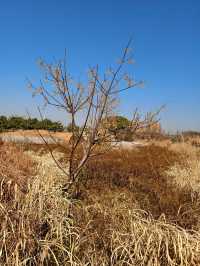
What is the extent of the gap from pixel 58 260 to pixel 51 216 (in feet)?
1.55

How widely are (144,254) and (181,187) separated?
11.6 ft

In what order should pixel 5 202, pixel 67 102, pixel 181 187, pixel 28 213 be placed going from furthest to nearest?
1. pixel 181 187
2. pixel 67 102
3. pixel 5 202
4. pixel 28 213

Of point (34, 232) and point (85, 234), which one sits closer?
point (34, 232)

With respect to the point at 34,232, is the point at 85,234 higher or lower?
lower

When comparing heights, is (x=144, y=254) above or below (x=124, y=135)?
below

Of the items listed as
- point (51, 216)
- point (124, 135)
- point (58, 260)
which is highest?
point (124, 135)

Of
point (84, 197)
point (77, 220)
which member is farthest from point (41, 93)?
point (77, 220)

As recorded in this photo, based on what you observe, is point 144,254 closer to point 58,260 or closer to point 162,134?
point 58,260

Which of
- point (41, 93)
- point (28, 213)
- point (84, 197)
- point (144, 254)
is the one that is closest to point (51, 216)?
point (28, 213)

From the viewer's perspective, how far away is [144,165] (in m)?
8.85

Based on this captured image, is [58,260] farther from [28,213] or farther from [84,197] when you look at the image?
[84,197]

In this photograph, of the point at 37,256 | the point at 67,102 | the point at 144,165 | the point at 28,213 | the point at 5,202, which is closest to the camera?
the point at 37,256

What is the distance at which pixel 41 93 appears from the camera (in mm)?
4980

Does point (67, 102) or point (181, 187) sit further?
point (181, 187)
